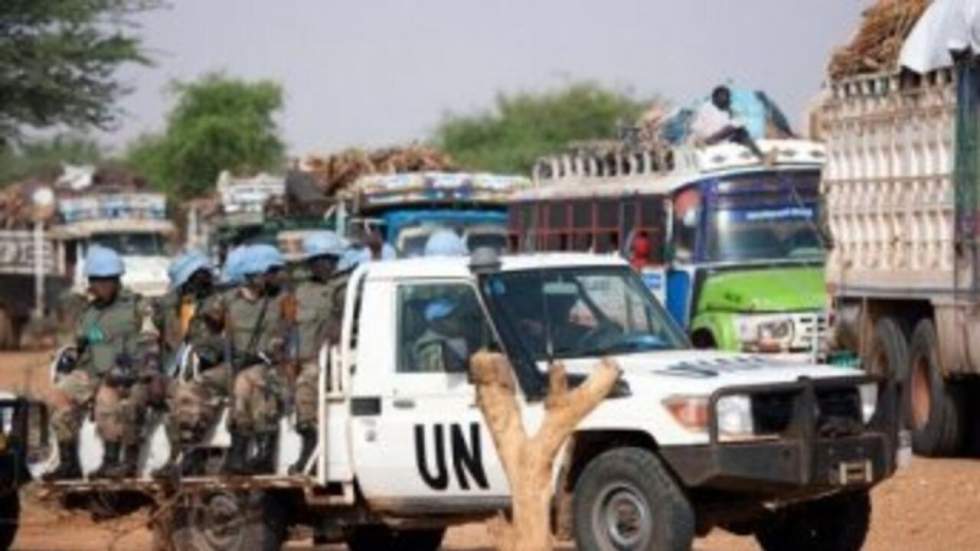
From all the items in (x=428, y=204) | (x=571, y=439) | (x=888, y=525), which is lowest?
(x=888, y=525)

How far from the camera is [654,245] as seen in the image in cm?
2428

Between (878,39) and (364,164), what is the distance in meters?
15.5

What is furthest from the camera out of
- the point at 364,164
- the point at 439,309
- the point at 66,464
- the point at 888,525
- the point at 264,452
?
the point at 364,164

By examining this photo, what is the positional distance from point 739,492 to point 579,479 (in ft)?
2.44

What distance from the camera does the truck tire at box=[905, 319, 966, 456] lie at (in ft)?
66.7

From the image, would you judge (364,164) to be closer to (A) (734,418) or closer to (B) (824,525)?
(B) (824,525)

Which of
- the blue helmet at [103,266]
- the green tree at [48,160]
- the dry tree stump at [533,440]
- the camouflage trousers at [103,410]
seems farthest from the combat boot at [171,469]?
the green tree at [48,160]

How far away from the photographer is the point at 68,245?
47.7 metres

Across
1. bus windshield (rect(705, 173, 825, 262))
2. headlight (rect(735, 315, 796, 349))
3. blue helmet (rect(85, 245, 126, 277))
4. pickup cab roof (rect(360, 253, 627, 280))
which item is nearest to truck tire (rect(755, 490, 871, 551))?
pickup cab roof (rect(360, 253, 627, 280))

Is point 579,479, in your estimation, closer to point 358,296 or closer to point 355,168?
point 358,296

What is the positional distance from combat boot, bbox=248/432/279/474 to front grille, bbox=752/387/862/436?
9.09ft

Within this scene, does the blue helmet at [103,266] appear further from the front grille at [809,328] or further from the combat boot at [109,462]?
the front grille at [809,328]

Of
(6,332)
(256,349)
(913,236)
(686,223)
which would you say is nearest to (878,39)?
(913,236)

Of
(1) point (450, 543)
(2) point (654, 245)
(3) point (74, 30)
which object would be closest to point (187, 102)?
(3) point (74, 30)
